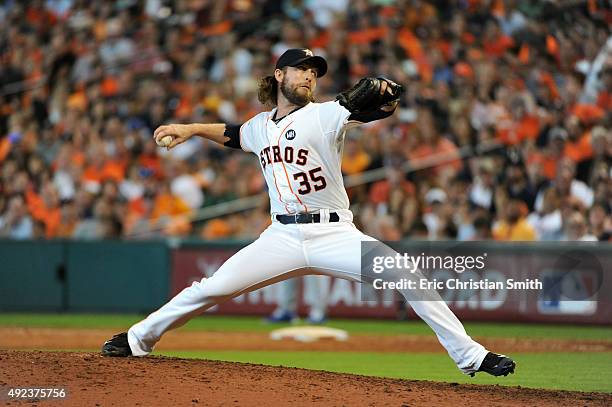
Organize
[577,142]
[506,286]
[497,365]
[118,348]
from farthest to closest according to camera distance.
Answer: [506,286], [577,142], [118,348], [497,365]

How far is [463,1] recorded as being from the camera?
49.3 ft

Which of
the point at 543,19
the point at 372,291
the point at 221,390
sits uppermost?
the point at 543,19

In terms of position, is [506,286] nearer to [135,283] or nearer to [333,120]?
[135,283]

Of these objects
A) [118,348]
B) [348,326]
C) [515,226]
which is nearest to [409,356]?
[348,326]

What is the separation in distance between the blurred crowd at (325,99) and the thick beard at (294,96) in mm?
6067

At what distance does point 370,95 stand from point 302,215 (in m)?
0.92

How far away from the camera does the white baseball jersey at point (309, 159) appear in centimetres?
646

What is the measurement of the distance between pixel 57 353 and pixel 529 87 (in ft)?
28.2

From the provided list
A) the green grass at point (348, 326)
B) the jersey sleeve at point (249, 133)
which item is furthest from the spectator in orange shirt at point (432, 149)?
the jersey sleeve at point (249, 133)

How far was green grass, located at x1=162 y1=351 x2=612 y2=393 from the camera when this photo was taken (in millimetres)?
7707

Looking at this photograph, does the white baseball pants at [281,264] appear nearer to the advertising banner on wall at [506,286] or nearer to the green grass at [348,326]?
the green grass at [348,326]

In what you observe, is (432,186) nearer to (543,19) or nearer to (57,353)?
(543,19)

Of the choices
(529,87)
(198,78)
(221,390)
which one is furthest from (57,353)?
(198,78)

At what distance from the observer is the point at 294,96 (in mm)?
6719
